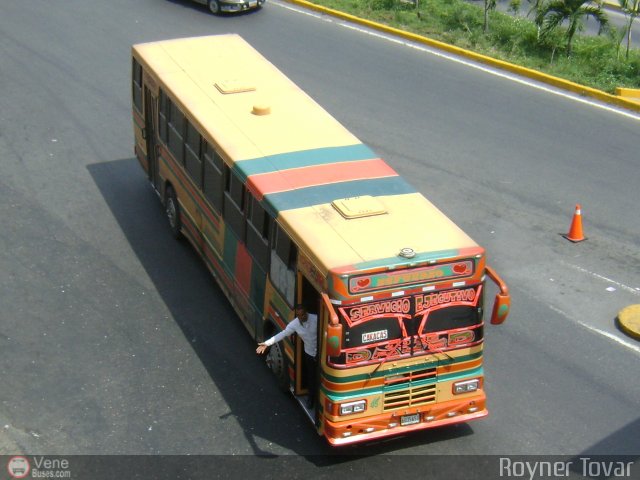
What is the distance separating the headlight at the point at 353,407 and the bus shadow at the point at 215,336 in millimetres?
743

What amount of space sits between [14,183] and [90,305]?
14.3 ft

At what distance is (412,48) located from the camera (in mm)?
23891

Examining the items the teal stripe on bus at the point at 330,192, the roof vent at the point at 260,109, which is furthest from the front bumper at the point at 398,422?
the roof vent at the point at 260,109

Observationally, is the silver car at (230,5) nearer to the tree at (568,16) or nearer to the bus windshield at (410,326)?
the tree at (568,16)

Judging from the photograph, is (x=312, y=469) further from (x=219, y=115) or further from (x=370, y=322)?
(x=219, y=115)

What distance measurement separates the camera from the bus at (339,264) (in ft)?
33.3

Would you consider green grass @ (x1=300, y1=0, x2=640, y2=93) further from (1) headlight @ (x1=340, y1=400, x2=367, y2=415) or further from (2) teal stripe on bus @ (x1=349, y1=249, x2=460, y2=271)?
(1) headlight @ (x1=340, y1=400, x2=367, y2=415)

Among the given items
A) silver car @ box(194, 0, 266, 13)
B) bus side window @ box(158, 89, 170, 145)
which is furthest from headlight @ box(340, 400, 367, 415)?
silver car @ box(194, 0, 266, 13)

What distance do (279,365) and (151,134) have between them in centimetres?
571

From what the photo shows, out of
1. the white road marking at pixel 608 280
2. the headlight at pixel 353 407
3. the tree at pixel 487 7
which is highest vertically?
the tree at pixel 487 7

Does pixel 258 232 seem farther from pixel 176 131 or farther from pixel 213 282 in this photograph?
pixel 176 131

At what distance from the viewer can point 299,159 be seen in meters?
12.3

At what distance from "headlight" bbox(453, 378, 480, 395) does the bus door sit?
7.15 m

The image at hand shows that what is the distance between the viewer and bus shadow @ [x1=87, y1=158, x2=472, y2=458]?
36.4 ft
